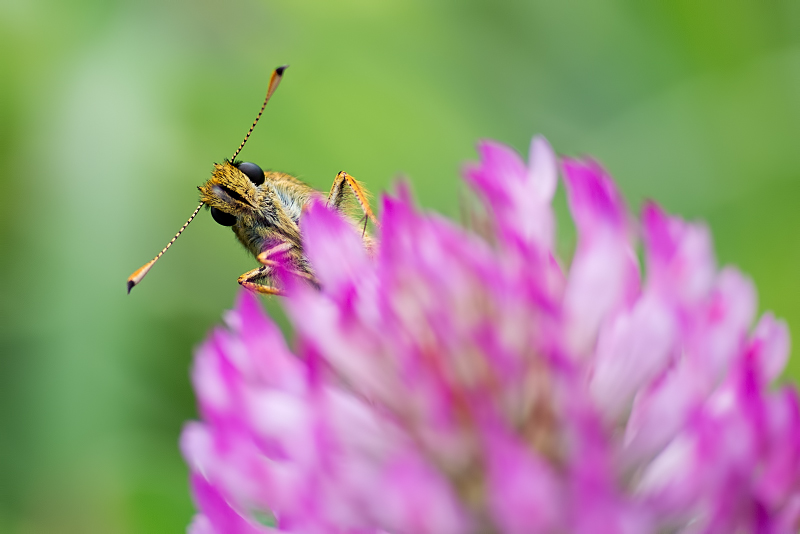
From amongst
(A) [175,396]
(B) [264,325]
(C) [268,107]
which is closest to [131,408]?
(A) [175,396]

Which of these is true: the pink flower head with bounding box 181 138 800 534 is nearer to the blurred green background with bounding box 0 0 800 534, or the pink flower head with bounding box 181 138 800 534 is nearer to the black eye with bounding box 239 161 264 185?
the black eye with bounding box 239 161 264 185

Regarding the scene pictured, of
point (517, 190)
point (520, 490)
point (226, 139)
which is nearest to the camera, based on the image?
point (520, 490)

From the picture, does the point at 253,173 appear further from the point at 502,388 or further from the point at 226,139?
the point at 226,139

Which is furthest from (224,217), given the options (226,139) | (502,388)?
(226,139)

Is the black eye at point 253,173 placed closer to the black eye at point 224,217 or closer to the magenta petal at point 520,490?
the black eye at point 224,217

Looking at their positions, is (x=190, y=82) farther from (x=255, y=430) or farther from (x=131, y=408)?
(x=255, y=430)

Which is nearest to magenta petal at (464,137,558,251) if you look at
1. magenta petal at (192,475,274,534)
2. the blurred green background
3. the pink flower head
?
the pink flower head
